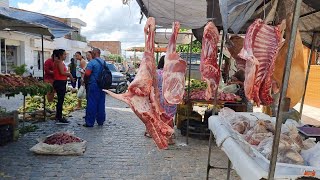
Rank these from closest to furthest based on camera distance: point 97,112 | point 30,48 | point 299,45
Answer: point 299,45 < point 97,112 < point 30,48

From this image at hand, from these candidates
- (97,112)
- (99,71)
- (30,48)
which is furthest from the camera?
(30,48)

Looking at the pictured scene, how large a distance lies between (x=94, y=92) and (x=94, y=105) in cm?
41

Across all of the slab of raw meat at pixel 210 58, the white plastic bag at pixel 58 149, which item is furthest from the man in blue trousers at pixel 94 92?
the slab of raw meat at pixel 210 58

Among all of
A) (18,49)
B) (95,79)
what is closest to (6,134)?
(95,79)

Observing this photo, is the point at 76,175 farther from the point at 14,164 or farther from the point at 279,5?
the point at 279,5

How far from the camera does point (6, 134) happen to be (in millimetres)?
6562

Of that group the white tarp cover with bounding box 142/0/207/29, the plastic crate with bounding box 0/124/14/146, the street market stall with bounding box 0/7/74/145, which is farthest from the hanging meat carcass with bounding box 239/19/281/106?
the plastic crate with bounding box 0/124/14/146

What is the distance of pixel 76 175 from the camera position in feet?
17.0

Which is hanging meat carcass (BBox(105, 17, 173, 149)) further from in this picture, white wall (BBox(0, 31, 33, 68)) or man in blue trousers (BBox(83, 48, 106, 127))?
white wall (BBox(0, 31, 33, 68))

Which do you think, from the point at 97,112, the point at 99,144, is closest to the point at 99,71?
the point at 97,112

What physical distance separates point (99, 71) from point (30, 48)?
841 inches

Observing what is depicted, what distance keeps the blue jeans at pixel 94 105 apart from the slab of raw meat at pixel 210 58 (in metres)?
5.09

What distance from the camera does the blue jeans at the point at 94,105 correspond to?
324 inches

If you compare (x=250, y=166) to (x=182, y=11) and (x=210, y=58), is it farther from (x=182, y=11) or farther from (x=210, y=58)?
(x=182, y=11)
